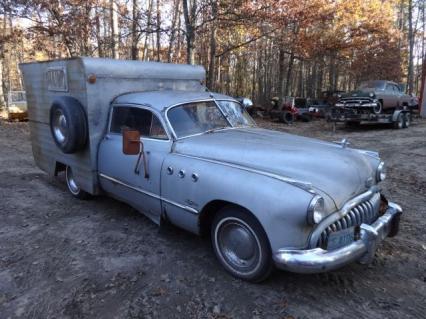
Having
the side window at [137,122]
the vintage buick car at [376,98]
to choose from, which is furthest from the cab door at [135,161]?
the vintage buick car at [376,98]

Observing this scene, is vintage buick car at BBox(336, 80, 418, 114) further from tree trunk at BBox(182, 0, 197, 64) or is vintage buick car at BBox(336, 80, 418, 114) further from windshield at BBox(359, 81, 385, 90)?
tree trunk at BBox(182, 0, 197, 64)

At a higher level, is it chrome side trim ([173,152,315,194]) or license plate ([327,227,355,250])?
chrome side trim ([173,152,315,194])

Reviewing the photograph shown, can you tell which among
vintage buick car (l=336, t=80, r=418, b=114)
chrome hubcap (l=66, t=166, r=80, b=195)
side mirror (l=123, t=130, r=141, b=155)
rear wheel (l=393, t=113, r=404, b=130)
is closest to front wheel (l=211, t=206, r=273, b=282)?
side mirror (l=123, t=130, r=141, b=155)

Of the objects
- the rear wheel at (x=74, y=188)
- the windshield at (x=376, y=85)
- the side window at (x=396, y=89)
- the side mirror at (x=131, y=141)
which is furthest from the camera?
the side window at (x=396, y=89)

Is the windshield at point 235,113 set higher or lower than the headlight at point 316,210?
higher

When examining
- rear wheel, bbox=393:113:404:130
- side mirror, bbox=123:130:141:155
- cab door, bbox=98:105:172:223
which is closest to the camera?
side mirror, bbox=123:130:141:155

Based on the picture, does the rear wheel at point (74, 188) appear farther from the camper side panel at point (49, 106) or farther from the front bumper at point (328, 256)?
the front bumper at point (328, 256)

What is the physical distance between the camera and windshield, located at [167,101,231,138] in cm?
446

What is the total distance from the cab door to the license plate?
201cm

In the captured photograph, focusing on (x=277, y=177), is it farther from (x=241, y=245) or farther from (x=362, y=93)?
(x=362, y=93)

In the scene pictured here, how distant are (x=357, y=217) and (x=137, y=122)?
291 cm

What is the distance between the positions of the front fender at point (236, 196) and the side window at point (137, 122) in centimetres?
51

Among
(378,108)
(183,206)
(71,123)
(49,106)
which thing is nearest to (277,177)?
(183,206)

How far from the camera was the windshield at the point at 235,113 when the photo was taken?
4.93 meters
